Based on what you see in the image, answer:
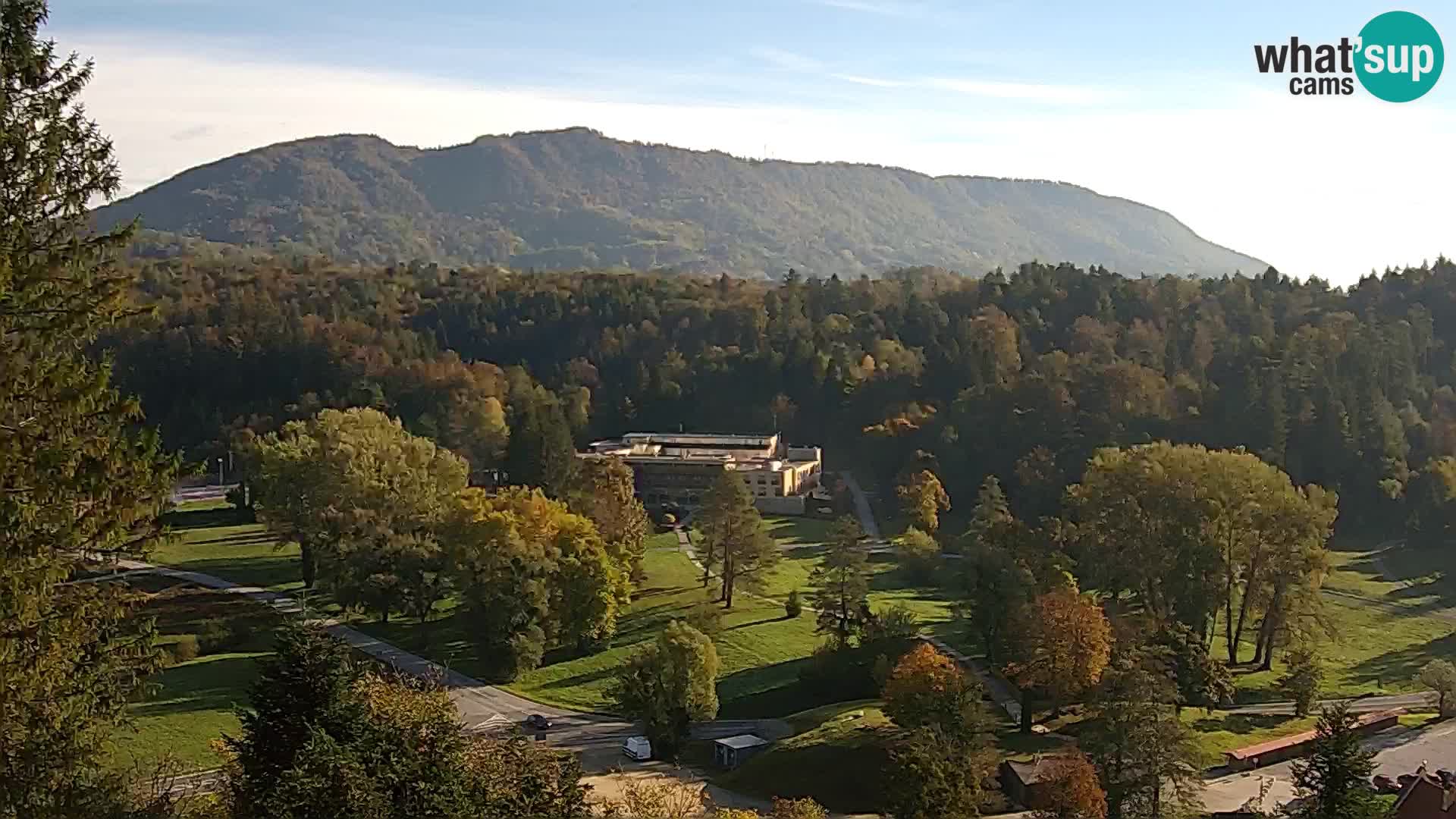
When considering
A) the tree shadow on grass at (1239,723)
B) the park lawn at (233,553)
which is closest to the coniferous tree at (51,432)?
the tree shadow on grass at (1239,723)

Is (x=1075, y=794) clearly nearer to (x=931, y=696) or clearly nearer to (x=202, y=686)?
(x=931, y=696)

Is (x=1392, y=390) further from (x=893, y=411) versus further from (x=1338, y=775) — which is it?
(x=1338, y=775)

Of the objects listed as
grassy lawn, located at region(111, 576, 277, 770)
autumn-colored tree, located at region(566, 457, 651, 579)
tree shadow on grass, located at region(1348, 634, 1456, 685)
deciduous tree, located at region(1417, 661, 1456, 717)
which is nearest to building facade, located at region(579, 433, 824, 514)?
autumn-colored tree, located at region(566, 457, 651, 579)

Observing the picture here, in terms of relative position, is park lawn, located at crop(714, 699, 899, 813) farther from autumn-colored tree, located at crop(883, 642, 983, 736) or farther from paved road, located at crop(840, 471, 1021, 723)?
paved road, located at crop(840, 471, 1021, 723)

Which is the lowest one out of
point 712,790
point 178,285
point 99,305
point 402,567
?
point 712,790


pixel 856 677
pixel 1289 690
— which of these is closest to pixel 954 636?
pixel 856 677

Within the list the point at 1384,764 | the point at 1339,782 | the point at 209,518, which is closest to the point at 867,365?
the point at 209,518
